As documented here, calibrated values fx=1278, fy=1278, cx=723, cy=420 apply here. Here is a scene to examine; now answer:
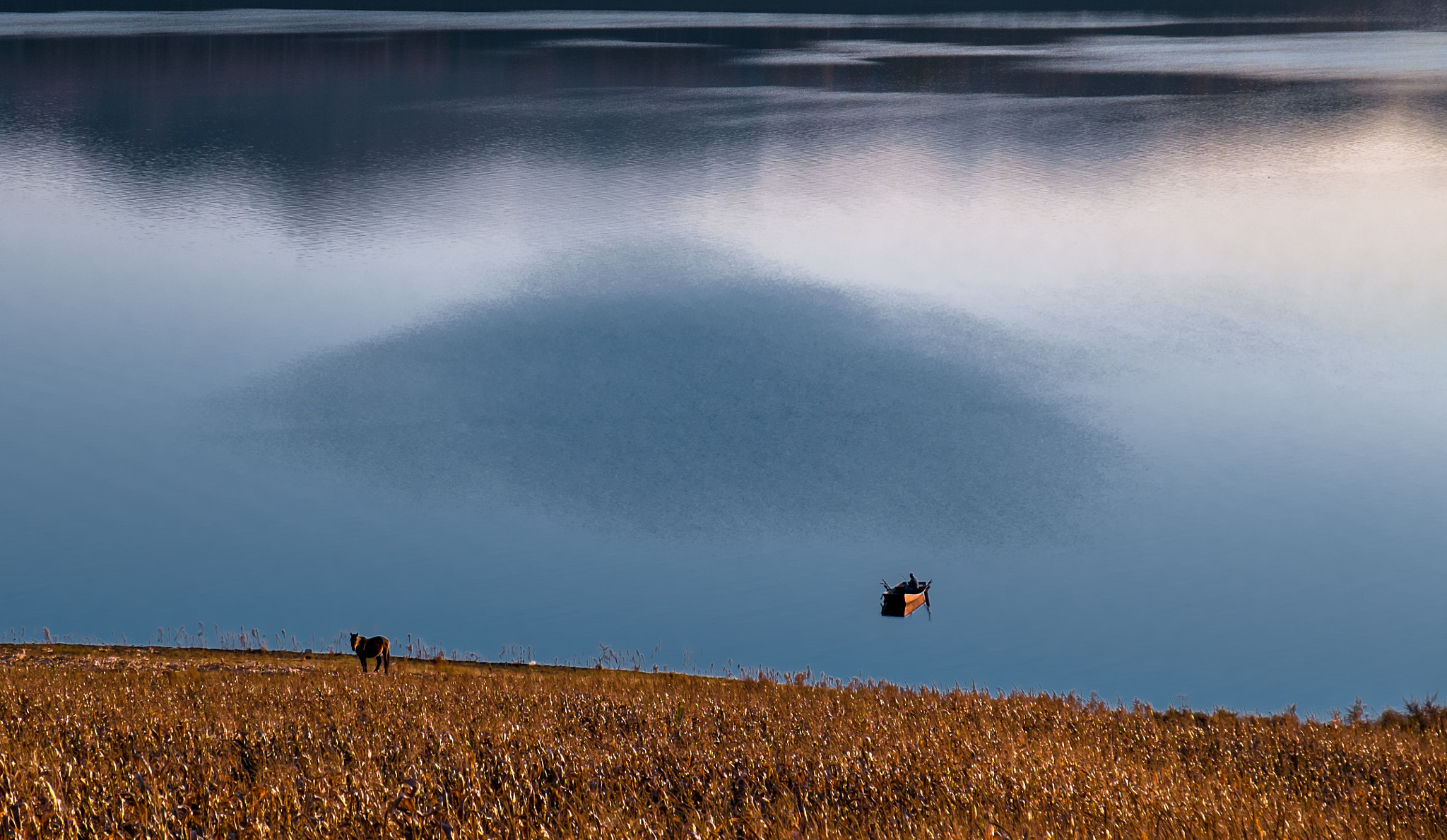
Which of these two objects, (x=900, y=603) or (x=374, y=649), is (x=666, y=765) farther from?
(x=900, y=603)

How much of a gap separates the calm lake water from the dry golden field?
7.98 metres

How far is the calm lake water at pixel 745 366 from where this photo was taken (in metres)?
23.9

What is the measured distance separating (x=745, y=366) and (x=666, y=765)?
25.2 m

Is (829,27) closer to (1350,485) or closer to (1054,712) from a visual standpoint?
(1350,485)

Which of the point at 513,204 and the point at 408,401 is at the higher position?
the point at 513,204

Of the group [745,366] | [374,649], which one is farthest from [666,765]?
[745,366]

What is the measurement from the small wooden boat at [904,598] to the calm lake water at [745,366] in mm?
1016

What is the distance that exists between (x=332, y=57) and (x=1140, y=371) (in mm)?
99105

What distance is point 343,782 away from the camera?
24.2 feet

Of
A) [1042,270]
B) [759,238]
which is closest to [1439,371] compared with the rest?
[1042,270]

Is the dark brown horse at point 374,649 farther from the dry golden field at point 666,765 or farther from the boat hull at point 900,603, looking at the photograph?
the boat hull at point 900,603

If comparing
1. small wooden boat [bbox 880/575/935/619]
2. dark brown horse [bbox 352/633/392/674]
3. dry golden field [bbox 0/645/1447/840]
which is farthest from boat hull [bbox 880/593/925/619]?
dark brown horse [bbox 352/633/392/674]

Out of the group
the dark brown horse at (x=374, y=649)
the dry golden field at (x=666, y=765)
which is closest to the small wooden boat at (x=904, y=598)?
the dry golden field at (x=666, y=765)

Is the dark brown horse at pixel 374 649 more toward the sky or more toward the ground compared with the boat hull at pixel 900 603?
more toward the ground
